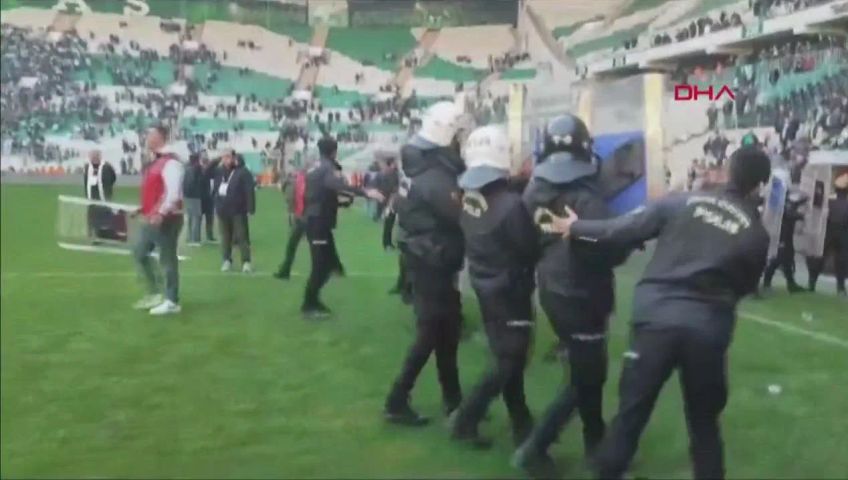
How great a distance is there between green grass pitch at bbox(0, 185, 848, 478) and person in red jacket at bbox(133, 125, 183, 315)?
0.21 ft

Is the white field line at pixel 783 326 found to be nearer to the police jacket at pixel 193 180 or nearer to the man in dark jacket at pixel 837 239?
the man in dark jacket at pixel 837 239

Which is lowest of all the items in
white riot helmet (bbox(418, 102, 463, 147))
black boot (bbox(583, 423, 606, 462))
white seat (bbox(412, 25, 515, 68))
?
black boot (bbox(583, 423, 606, 462))

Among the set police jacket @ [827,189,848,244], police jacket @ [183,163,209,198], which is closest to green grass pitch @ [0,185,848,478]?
police jacket @ [183,163,209,198]

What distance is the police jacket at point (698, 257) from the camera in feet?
11.6

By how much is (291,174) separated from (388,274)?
56 centimetres

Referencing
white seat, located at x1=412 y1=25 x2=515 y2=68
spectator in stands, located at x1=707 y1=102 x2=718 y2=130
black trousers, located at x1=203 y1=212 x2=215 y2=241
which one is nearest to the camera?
white seat, located at x1=412 y1=25 x2=515 y2=68

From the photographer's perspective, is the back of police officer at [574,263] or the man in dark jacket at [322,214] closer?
the back of police officer at [574,263]

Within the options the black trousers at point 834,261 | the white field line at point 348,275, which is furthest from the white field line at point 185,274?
the black trousers at point 834,261

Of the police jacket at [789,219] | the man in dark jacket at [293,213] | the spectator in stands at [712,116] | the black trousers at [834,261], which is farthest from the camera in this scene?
the police jacket at [789,219]

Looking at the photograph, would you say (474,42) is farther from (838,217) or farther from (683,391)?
(838,217)

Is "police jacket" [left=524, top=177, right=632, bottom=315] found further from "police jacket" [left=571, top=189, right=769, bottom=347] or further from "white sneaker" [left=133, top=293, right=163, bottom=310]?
"white sneaker" [left=133, top=293, right=163, bottom=310]

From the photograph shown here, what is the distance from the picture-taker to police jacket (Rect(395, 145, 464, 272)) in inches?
170

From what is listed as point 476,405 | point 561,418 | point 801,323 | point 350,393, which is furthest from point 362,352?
point 801,323

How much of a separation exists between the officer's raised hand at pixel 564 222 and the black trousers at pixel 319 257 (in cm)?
111
